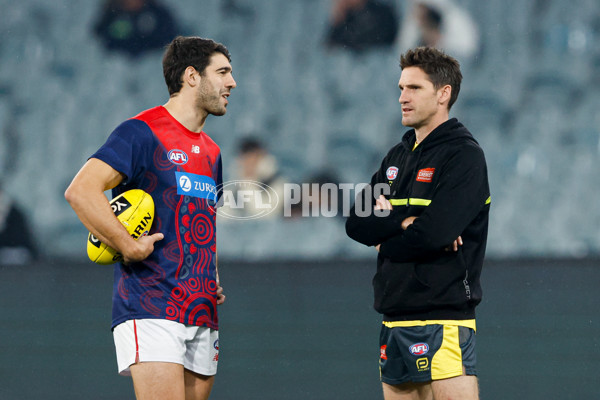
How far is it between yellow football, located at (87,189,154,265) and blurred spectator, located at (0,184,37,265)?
2674 millimetres

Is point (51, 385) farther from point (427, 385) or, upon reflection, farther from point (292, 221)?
point (427, 385)

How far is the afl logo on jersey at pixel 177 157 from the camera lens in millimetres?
2248

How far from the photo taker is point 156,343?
2111 millimetres

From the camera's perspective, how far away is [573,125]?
14.9 ft

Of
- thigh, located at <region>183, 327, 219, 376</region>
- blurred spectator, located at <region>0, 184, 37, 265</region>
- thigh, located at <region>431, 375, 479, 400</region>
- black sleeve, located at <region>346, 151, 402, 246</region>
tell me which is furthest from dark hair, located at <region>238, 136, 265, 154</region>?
thigh, located at <region>431, 375, 479, 400</region>

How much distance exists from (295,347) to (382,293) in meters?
2.20

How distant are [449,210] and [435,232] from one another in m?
0.09

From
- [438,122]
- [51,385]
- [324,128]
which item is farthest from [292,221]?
[438,122]

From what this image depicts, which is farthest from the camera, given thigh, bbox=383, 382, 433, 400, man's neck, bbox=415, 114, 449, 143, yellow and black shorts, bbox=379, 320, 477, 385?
man's neck, bbox=415, 114, 449, 143

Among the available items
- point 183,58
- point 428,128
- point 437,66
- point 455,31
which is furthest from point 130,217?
point 455,31

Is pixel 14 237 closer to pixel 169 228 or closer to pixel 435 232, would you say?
pixel 169 228

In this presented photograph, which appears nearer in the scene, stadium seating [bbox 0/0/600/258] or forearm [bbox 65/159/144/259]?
forearm [bbox 65/159/144/259]

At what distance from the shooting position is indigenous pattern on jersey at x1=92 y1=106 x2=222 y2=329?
2156mm

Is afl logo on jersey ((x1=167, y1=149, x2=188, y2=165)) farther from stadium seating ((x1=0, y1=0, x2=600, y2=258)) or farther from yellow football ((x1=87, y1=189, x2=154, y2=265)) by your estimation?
stadium seating ((x1=0, y1=0, x2=600, y2=258))
